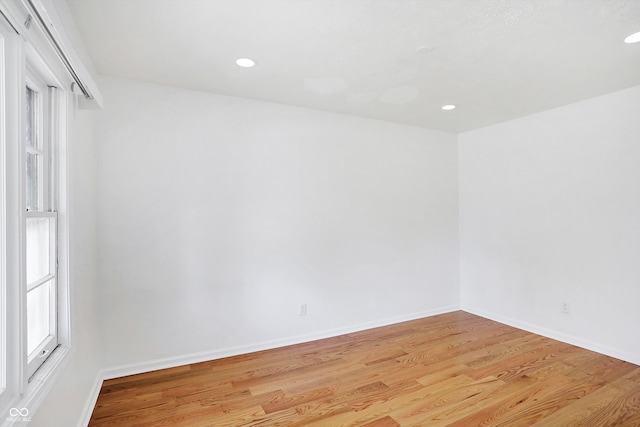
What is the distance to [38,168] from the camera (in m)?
1.65

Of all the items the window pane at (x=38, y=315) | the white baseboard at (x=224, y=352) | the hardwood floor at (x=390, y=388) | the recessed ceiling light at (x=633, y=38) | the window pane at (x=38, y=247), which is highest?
the recessed ceiling light at (x=633, y=38)

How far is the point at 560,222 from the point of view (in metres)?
3.37

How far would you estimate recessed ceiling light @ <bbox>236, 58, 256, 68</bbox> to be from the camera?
237 centimetres

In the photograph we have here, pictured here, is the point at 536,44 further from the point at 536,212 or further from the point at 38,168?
the point at 38,168

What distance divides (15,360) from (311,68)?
2.36m

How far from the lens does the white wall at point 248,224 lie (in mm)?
2650

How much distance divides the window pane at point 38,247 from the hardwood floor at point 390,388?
1105 mm

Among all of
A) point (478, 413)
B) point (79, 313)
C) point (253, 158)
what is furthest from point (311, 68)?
point (478, 413)

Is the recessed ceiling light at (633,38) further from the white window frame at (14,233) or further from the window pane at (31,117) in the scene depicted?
the window pane at (31,117)

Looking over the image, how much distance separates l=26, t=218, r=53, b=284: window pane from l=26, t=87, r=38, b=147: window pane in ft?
1.29

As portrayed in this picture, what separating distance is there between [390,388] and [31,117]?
9.21 feet

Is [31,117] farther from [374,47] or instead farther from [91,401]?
[374,47]

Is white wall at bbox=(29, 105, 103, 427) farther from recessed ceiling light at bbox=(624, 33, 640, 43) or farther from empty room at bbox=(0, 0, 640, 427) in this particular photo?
recessed ceiling light at bbox=(624, 33, 640, 43)

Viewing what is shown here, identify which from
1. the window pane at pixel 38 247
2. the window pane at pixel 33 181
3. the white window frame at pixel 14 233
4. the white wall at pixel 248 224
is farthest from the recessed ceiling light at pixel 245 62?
the window pane at pixel 38 247
